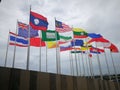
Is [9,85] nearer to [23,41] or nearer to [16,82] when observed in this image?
[16,82]

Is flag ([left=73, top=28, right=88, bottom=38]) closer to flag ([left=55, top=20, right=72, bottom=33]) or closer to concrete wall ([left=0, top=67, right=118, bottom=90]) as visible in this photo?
flag ([left=55, top=20, right=72, bottom=33])

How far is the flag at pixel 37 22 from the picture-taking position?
10538mm

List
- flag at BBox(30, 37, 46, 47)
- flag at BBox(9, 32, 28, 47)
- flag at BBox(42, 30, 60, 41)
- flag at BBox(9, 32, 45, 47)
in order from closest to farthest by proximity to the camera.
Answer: flag at BBox(42, 30, 60, 41) → flag at BBox(30, 37, 46, 47) → flag at BBox(9, 32, 45, 47) → flag at BBox(9, 32, 28, 47)

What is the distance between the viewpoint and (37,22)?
10.9 metres

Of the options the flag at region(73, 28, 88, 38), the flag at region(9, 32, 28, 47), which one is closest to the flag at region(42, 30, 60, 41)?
the flag at region(73, 28, 88, 38)

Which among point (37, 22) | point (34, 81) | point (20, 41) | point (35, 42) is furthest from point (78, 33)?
point (34, 81)

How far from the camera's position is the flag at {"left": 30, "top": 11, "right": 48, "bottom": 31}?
1054 centimetres

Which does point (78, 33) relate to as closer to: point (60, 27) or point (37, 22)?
point (60, 27)

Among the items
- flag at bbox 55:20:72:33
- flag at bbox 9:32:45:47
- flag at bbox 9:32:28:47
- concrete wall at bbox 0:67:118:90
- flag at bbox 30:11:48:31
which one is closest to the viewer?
concrete wall at bbox 0:67:118:90

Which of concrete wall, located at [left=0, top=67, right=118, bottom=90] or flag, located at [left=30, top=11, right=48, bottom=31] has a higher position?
flag, located at [left=30, top=11, right=48, bottom=31]

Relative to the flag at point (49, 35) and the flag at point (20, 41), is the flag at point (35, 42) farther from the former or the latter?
the flag at point (49, 35)

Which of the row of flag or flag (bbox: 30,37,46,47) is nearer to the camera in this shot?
the row of flag

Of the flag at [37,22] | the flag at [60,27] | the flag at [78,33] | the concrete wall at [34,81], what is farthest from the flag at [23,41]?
the concrete wall at [34,81]

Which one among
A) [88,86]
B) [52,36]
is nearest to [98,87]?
[88,86]
